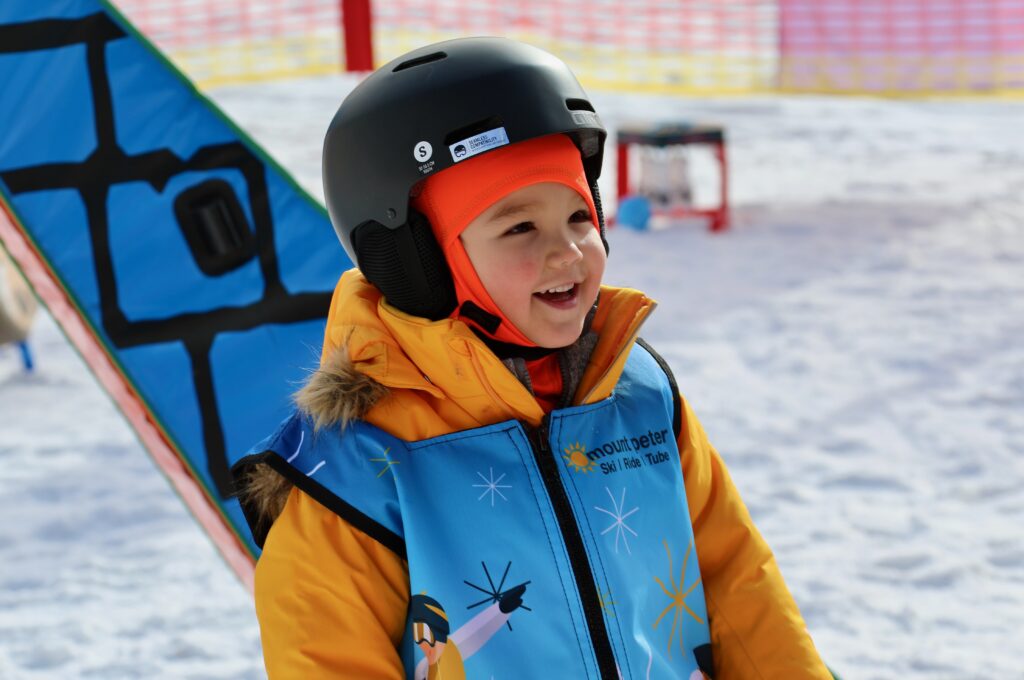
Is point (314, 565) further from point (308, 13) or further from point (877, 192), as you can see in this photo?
point (308, 13)

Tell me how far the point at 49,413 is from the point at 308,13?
252 inches

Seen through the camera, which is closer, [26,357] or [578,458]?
[578,458]

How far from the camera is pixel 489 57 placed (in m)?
1.71

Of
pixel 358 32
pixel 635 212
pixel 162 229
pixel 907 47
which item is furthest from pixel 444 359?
pixel 907 47

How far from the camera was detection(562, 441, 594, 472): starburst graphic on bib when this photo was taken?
1647 mm

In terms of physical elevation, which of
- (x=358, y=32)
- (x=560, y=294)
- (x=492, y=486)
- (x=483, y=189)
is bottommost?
(x=358, y=32)

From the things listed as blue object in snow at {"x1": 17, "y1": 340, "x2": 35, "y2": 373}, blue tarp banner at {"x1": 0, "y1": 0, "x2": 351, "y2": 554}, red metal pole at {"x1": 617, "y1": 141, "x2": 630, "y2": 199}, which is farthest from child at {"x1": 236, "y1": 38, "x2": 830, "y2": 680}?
red metal pole at {"x1": 617, "y1": 141, "x2": 630, "y2": 199}

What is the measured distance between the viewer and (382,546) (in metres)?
1.59

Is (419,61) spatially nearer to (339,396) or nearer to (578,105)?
(578,105)

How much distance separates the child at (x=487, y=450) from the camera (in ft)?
5.16

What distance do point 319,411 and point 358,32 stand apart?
7.20 meters

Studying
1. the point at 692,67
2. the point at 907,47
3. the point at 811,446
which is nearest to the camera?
the point at 811,446

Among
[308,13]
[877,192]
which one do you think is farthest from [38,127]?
[308,13]

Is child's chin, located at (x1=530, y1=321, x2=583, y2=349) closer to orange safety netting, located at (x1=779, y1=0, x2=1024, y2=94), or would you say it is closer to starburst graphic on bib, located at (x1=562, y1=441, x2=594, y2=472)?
starburst graphic on bib, located at (x1=562, y1=441, x2=594, y2=472)
